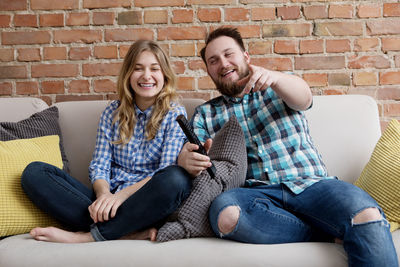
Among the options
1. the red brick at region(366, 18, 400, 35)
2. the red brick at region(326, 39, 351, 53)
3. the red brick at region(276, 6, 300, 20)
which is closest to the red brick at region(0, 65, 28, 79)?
the red brick at region(276, 6, 300, 20)

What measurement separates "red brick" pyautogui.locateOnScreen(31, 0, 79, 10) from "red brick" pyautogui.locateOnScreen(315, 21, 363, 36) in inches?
51.3

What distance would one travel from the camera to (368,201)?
1059mm

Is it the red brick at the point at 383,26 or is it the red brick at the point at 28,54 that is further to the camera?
the red brick at the point at 28,54

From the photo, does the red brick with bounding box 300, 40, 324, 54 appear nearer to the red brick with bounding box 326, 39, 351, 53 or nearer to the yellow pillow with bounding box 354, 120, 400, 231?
the red brick with bounding box 326, 39, 351, 53

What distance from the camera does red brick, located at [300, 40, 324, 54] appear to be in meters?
1.95

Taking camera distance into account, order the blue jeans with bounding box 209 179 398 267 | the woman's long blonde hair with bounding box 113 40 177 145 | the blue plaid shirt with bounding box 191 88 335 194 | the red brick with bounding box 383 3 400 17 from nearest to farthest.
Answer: the blue jeans with bounding box 209 179 398 267, the blue plaid shirt with bounding box 191 88 335 194, the woman's long blonde hair with bounding box 113 40 177 145, the red brick with bounding box 383 3 400 17

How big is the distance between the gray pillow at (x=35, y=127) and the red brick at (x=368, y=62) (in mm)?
1482

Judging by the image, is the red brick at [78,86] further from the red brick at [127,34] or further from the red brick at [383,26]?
the red brick at [383,26]

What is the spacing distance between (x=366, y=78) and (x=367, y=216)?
1.14 m

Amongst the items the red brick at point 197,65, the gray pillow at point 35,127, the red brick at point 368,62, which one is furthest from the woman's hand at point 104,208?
the red brick at point 368,62

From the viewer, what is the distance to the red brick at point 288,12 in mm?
1955

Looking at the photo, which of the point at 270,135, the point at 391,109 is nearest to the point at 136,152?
the point at 270,135

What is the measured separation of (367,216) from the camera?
3.34ft

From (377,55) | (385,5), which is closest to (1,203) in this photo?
(377,55)
